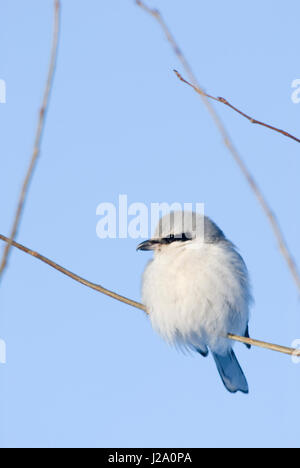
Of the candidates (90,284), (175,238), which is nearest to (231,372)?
(175,238)

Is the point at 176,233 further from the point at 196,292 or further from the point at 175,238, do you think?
the point at 196,292

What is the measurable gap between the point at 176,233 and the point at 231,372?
1337 millimetres

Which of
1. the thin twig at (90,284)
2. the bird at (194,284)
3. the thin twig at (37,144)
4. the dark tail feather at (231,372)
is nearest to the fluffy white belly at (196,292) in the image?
the bird at (194,284)

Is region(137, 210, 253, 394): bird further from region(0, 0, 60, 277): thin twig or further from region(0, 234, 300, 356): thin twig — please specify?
region(0, 0, 60, 277): thin twig

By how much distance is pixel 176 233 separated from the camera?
4656mm

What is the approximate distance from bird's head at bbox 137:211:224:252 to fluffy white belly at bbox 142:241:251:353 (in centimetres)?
5

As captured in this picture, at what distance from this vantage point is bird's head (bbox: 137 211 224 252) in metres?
4.65

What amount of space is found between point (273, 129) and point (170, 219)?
2599 mm

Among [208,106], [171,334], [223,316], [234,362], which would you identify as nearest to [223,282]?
[223,316]

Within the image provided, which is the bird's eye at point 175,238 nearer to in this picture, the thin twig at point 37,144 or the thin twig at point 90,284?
the thin twig at point 90,284

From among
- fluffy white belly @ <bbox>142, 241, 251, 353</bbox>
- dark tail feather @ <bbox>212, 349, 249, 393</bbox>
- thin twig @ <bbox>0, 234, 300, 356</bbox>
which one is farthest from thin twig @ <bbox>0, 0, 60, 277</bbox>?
dark tail feather @ <bbox>212, 349, 249, 393</bbox>

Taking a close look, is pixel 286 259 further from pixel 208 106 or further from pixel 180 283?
pixel 180 283

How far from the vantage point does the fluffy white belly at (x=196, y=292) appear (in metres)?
4.42

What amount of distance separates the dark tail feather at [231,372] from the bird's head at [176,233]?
3.59 ft
